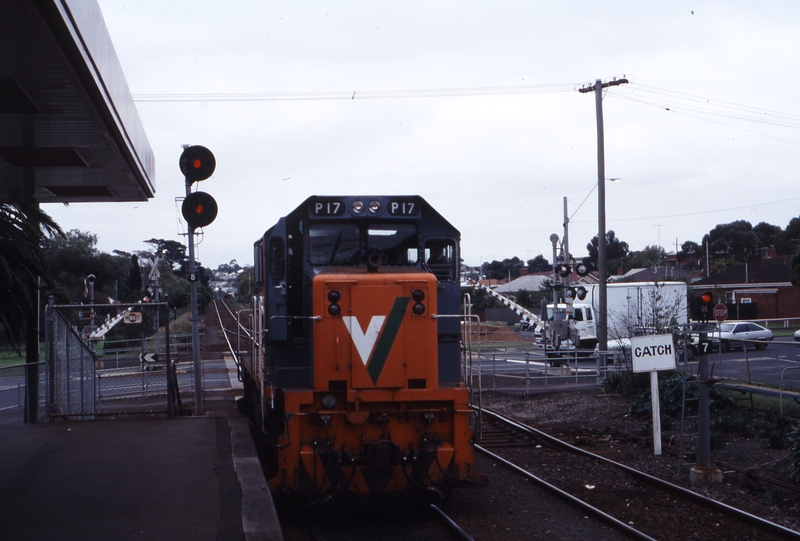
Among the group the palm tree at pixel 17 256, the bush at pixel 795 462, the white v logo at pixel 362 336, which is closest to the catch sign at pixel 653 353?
the bush at pixel 795 462

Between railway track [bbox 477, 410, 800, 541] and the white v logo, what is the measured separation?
3201mm

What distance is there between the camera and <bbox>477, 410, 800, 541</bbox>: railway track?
25.1 ft

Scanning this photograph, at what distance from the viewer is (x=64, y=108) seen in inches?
209

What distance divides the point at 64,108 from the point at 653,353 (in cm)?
948

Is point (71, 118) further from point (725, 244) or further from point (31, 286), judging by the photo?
point (725, 244)

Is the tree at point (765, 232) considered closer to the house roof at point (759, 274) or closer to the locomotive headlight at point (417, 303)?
the house roof at point (759, 274)

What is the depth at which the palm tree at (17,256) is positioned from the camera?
1037 cm

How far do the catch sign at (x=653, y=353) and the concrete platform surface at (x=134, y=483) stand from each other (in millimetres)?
6566

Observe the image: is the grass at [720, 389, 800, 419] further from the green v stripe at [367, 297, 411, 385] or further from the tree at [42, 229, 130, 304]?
the tree at [42, 229, 130, 304]

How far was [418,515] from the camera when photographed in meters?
8.26

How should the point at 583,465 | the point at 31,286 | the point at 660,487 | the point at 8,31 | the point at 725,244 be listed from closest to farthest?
the point at 8,31 → the point at 660,487 → the point at 583,465 → the point at 31,286 → the point at 725,244

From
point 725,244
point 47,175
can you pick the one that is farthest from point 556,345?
point 725,244

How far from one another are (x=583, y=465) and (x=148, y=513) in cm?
738

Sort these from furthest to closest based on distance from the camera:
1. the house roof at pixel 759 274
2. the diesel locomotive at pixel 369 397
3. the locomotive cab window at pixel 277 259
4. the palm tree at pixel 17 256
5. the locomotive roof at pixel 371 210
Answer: the house roof at pixel 759 274, the palm tree at pixel 17 256, the locomotive cab window at pixel 277 259, the locomotive roof at pixel 371 210, the diesel locomotive at pixel 369 397
